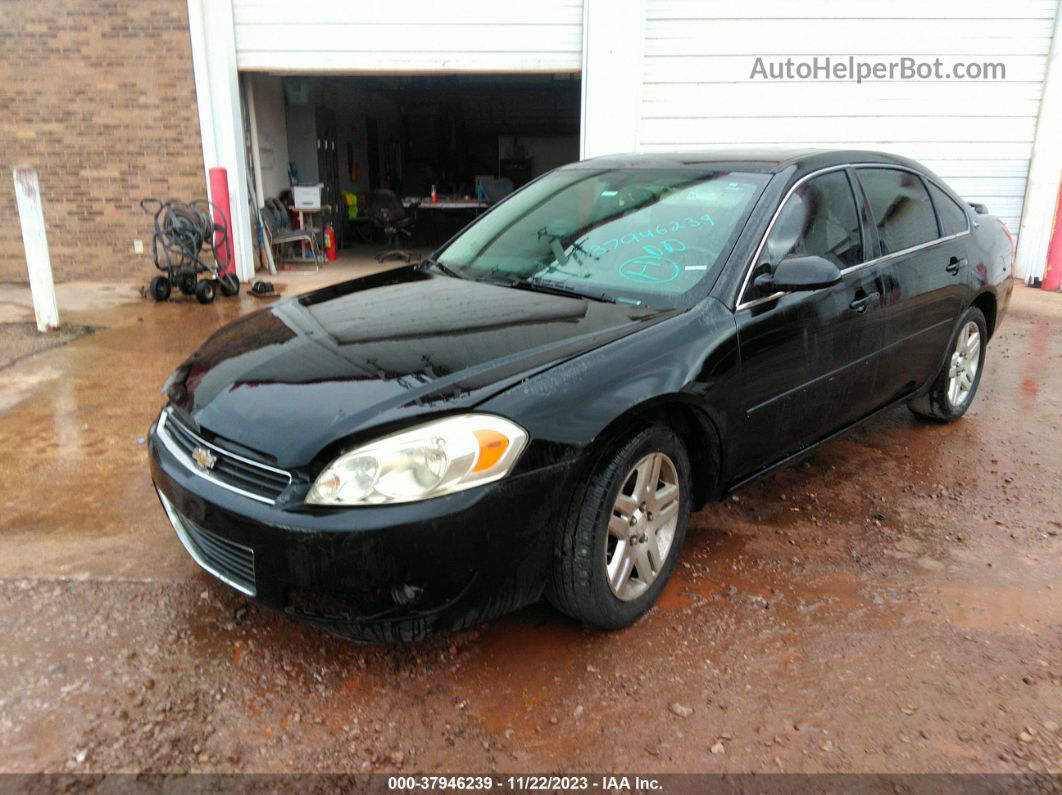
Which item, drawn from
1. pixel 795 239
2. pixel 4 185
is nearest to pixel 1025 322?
pixel 795 239

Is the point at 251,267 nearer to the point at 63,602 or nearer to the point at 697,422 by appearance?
the point at 63,602

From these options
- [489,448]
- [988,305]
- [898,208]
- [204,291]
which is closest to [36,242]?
[204,291]

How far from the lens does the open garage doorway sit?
39.2ft

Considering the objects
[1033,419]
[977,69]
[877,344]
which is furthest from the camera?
[977,69]

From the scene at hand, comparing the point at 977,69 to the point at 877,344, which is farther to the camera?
the point at 977,69

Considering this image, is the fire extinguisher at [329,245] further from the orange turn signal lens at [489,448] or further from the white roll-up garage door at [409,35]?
the orange turn signal lens at [489,448]

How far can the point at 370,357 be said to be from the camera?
268cm

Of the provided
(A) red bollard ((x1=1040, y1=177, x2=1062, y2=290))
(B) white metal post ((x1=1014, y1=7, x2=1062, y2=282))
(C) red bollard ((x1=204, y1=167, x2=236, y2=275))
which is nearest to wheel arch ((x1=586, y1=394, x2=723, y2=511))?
(C) red bollard ((x1=204, y1=167, x2=236, y2=275))

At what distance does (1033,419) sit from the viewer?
512 centimetres

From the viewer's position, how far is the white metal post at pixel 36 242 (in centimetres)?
680

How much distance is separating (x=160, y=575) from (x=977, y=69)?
34.7 feet

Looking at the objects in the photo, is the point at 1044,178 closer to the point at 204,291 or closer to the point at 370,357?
the point at 204,291

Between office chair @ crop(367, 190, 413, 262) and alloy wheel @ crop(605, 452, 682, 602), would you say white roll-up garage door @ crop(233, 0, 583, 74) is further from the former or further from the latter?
alloy wheel @ crop(605, 452, 682, 602)

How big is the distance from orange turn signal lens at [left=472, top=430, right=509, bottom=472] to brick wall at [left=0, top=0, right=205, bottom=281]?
877cm
